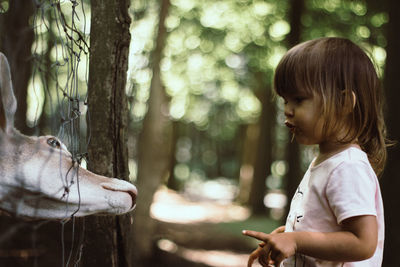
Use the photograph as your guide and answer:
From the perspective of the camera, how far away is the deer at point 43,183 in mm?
1717

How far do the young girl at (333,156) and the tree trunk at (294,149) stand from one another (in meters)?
6.62

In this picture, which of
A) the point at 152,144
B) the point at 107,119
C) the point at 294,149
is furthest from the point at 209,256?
the point at 107,119

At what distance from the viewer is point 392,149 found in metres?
4.48

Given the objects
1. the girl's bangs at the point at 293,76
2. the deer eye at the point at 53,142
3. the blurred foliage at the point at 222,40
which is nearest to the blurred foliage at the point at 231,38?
the blurred foliage at the point at 222,40

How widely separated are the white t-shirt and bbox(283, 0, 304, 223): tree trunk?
262 inches

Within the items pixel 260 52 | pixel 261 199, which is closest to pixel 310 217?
pixel 260 52

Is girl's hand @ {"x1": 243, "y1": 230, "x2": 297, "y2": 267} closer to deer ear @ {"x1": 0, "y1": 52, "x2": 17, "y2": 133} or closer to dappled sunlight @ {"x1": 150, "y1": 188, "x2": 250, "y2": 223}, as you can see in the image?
deer ear @ {"x1": 0, "y1": 52, "x2": 17, "y2": 133}

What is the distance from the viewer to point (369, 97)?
5.48 ft

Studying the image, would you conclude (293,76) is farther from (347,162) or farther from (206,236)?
(206,236)

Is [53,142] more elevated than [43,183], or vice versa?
[53,142]

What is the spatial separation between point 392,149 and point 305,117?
322 cm

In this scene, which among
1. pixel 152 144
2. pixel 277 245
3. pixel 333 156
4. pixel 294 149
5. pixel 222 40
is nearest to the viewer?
pixel 277 245

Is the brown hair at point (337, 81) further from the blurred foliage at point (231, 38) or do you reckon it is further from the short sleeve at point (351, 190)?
the blurred foliage at point (231, 38)

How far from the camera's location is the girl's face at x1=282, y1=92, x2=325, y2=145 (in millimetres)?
1630
